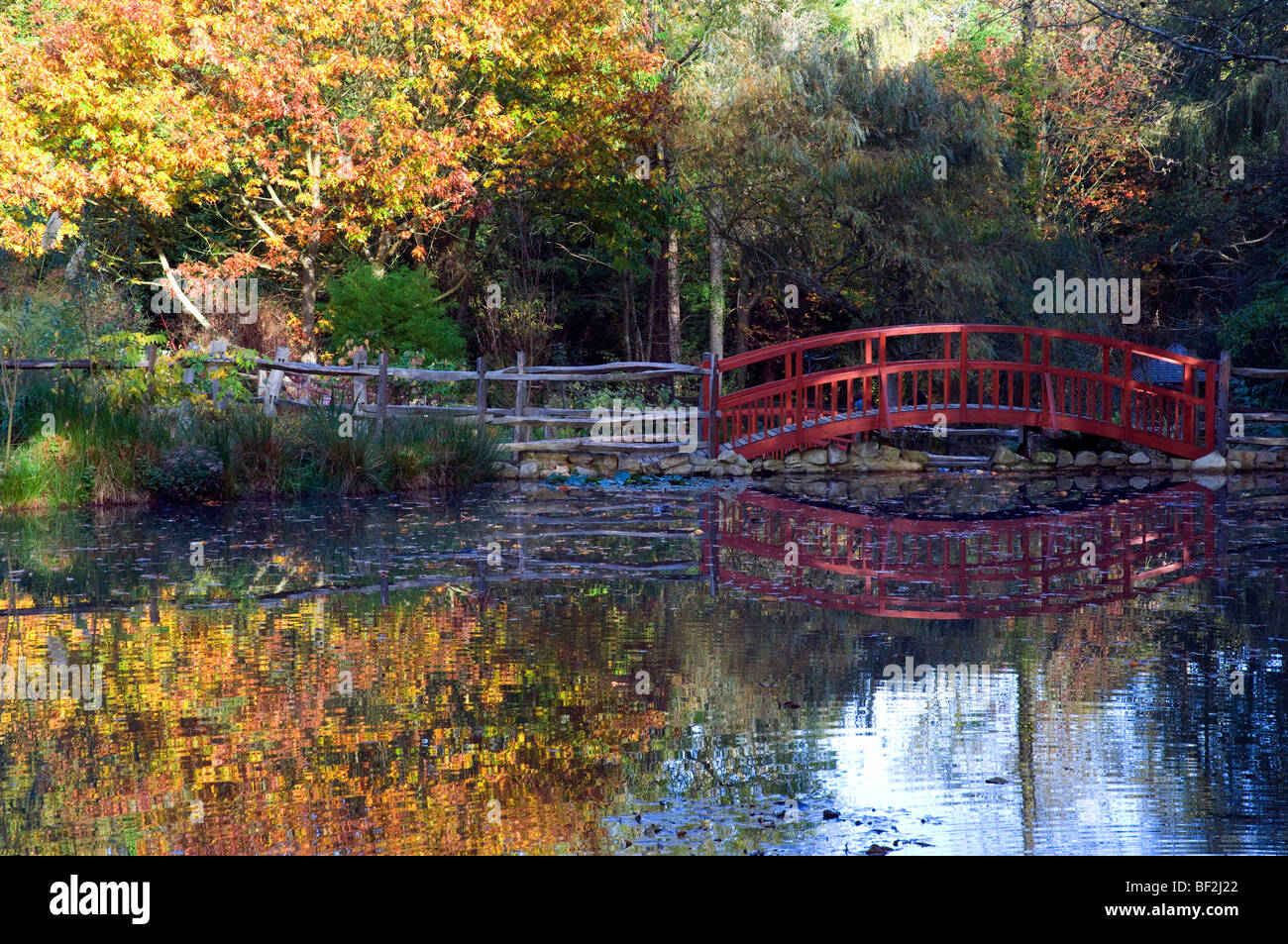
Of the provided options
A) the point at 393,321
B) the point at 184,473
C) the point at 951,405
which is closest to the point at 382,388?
the point at 184,473

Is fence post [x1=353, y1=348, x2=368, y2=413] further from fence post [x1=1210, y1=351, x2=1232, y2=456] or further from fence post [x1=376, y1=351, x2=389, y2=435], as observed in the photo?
fence post [x1=1210, y1=351, x2=1232, y2=456]

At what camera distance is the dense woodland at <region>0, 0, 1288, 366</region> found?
19172 millimetres

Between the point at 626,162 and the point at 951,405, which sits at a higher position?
the point at 626,162

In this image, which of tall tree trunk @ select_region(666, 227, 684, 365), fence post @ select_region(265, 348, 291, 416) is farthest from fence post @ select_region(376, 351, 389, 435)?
tall tree trunk @ select_region(666, 227, 684, 365)

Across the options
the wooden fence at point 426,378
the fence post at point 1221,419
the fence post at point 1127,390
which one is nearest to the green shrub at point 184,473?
the wooden fence at point 426,378

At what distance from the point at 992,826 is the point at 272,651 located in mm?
3807

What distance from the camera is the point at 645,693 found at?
230 inches

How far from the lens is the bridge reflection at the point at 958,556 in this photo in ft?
27.0

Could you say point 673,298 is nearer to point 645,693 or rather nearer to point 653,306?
point 653,306

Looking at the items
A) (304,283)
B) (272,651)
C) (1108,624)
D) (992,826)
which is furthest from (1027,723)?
(304,283)

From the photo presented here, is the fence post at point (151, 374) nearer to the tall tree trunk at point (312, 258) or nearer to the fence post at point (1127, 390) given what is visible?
the tall tree trunk at point (312, 258)

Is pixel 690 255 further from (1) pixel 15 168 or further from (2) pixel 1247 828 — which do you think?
(2) pixel 1247 828

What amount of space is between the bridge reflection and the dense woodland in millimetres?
7889

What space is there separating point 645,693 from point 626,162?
58.7 feet
